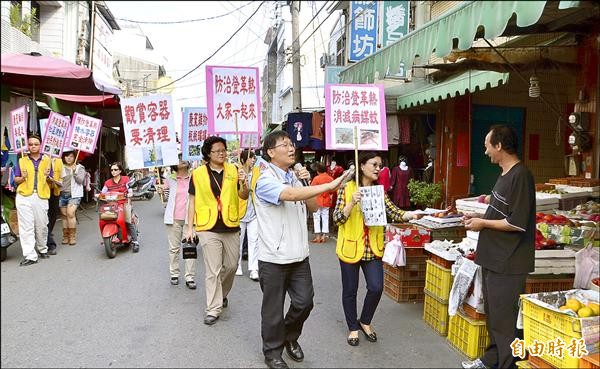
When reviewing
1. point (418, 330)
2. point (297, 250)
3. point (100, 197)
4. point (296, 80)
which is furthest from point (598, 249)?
point (296, 80)

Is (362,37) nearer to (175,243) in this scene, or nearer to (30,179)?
(175,243)

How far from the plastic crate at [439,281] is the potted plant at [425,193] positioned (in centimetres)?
514

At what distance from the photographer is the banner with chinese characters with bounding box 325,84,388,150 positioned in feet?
14.3

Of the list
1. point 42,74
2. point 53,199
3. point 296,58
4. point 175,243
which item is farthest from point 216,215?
point 296,58

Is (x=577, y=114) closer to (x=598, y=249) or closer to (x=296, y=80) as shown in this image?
(x=598, y=249)

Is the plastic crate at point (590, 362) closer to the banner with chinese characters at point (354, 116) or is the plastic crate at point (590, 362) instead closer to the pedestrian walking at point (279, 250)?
the pedestrian walking at point (279, 250)

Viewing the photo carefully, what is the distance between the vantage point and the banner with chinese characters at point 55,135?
885 centimetres

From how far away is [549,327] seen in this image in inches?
133

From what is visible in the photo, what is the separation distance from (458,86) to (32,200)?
23.6 feet

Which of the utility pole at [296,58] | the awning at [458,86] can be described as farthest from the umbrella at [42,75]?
the awning at [458,86]

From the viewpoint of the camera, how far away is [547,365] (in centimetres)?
343

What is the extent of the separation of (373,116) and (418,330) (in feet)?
7.37

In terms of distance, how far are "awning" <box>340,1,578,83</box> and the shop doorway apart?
4848 millimetres

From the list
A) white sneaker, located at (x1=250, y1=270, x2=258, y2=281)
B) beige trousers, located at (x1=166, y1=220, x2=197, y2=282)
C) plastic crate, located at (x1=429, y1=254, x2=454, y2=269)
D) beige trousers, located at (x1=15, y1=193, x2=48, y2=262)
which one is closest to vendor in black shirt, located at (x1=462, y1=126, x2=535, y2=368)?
plastic crate, located at (x1=429, y1=254, x2=454, y2=269)
